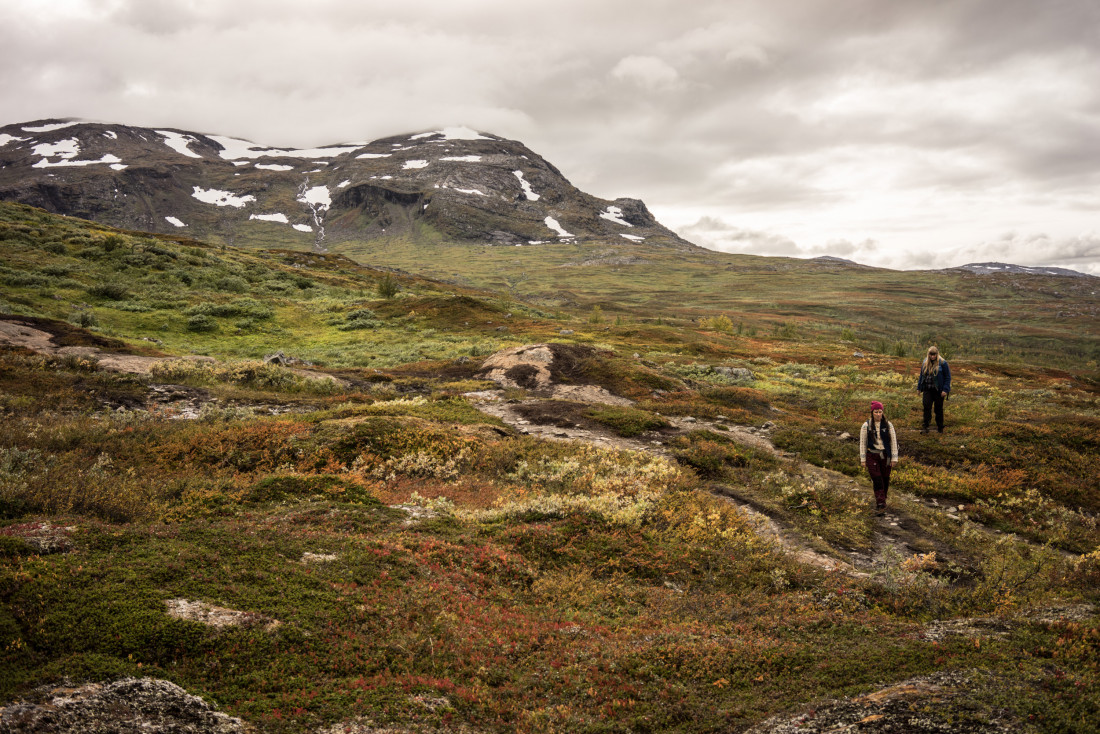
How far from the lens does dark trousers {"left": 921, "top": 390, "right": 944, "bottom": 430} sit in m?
21.4

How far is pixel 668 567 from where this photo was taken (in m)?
10.4

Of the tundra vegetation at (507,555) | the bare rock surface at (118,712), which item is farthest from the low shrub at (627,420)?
the bare rock surface at (118,712)

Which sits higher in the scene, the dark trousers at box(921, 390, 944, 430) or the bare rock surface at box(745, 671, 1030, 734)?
the dark trousers at box(921, 390, 944, 430)

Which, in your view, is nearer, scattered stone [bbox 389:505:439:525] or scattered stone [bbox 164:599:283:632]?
scattered stone [bbox 164:599:283:632]

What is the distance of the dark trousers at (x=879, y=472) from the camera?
1426cm

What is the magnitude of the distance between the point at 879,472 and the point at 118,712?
1631 cm

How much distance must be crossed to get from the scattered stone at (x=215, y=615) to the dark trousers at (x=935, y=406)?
2441 cm

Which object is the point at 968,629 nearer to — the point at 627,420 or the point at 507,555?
the point at 507,555

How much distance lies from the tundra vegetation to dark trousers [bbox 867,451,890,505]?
2.20ft

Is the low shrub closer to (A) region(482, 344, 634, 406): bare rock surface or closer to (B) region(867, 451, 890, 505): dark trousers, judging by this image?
(A) region(482, 344, 634, 406): bare rock surface

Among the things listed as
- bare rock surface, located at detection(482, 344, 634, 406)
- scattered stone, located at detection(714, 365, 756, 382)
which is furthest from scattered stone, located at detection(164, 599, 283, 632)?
scattered stone, located at detection(714, 365, 756, 382)

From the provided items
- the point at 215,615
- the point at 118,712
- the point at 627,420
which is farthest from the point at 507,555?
the point at 627,420

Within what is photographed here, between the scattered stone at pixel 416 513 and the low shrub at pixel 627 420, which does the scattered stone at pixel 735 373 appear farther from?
the scattered stone at pixel 416 513

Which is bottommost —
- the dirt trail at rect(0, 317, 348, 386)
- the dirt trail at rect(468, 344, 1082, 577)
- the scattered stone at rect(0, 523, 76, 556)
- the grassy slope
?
the dirt trail at rect(468, 344, 1082, 577)
